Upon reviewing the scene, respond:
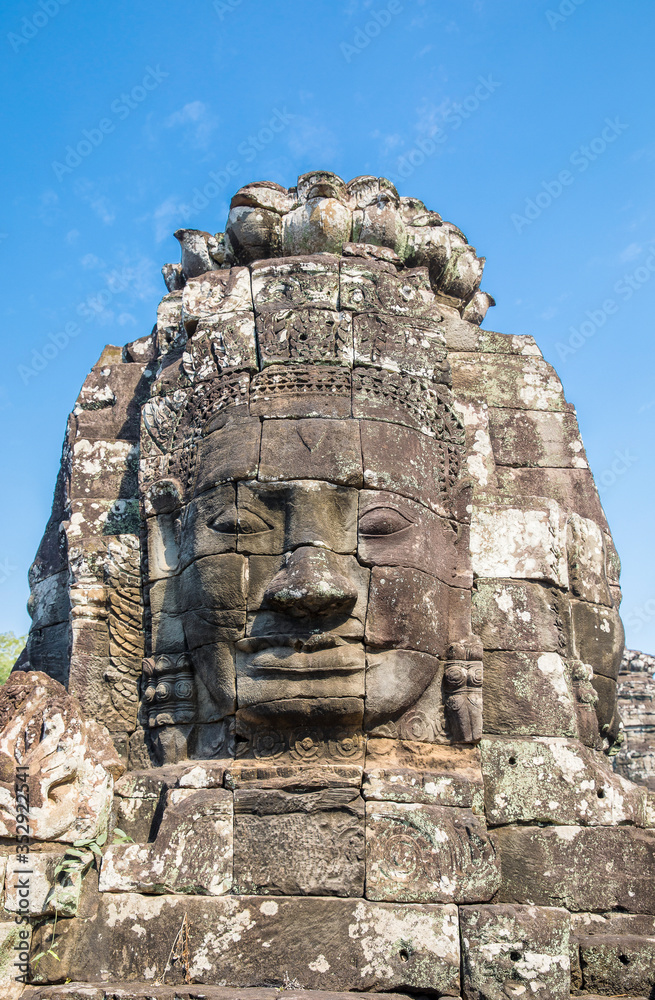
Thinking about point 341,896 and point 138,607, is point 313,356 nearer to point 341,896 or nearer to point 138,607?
point 138,607

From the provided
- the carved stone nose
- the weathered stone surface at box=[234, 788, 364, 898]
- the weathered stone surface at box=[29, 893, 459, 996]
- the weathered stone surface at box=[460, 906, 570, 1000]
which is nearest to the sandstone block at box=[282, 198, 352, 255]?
the carved stone nose

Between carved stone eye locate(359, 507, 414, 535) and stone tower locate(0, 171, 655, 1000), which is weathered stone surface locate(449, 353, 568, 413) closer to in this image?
stone tower locate(0, 171, 655, 1000)

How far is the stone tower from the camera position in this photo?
4.91m

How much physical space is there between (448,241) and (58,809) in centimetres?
532

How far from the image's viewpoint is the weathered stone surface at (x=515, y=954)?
4.77 metres

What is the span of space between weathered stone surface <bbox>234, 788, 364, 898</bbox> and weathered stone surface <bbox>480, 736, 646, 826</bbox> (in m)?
1.10

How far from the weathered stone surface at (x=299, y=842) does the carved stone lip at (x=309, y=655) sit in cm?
70

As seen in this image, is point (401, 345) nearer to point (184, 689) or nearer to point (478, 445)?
point (478, 445)

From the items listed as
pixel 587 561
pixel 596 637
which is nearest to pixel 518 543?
pixel 587 561

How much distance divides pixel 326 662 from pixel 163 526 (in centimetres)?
174

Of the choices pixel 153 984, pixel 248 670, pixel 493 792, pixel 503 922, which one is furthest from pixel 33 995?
pixel 493 792

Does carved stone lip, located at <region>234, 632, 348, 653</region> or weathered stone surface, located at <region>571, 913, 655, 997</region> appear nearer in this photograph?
weathered stone surface, located at <region>571, 913, 655, 997</region>

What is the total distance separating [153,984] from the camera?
4.75 metres

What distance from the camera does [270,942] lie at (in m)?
4.88
